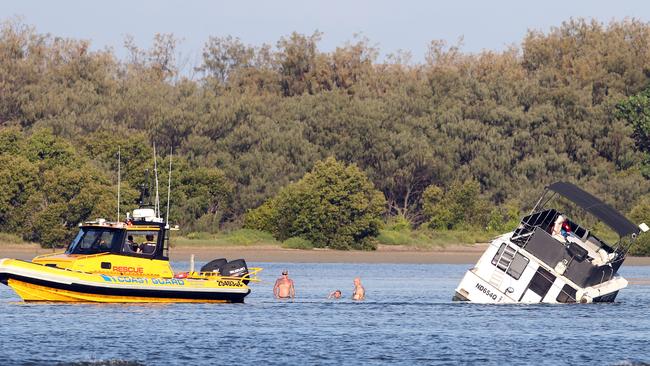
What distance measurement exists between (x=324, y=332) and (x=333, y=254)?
4453 cm

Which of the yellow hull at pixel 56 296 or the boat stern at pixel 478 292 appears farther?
the boat stern at pixel 478 292

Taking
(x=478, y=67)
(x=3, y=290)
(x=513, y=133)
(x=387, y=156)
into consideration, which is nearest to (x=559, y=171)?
(x=513, y=133)

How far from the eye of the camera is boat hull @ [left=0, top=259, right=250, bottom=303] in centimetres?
4250

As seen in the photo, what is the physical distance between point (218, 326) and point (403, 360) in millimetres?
8471

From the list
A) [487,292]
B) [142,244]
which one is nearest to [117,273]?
[142,244]

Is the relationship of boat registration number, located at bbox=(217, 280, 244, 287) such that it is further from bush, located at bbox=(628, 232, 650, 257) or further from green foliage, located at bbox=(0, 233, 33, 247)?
bush, located at bbox=(628, 232, 650, 257)

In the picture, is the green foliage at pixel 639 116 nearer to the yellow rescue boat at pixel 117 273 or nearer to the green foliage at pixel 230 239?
the green foliage at pixel 230 239

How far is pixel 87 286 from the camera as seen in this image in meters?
42.9

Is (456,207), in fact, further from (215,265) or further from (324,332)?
(324,332)

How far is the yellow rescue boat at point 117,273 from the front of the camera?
42.7 meters

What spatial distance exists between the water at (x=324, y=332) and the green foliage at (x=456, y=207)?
38.1 meters

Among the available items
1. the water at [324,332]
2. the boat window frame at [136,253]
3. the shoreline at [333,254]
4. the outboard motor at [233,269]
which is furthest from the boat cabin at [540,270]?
the shoreline at [333,254]

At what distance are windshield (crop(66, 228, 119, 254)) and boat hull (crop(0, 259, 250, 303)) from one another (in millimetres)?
1072

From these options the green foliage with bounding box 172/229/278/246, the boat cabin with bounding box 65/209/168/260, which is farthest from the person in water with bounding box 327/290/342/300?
the green foliage with bounding box 172/229/278/246
